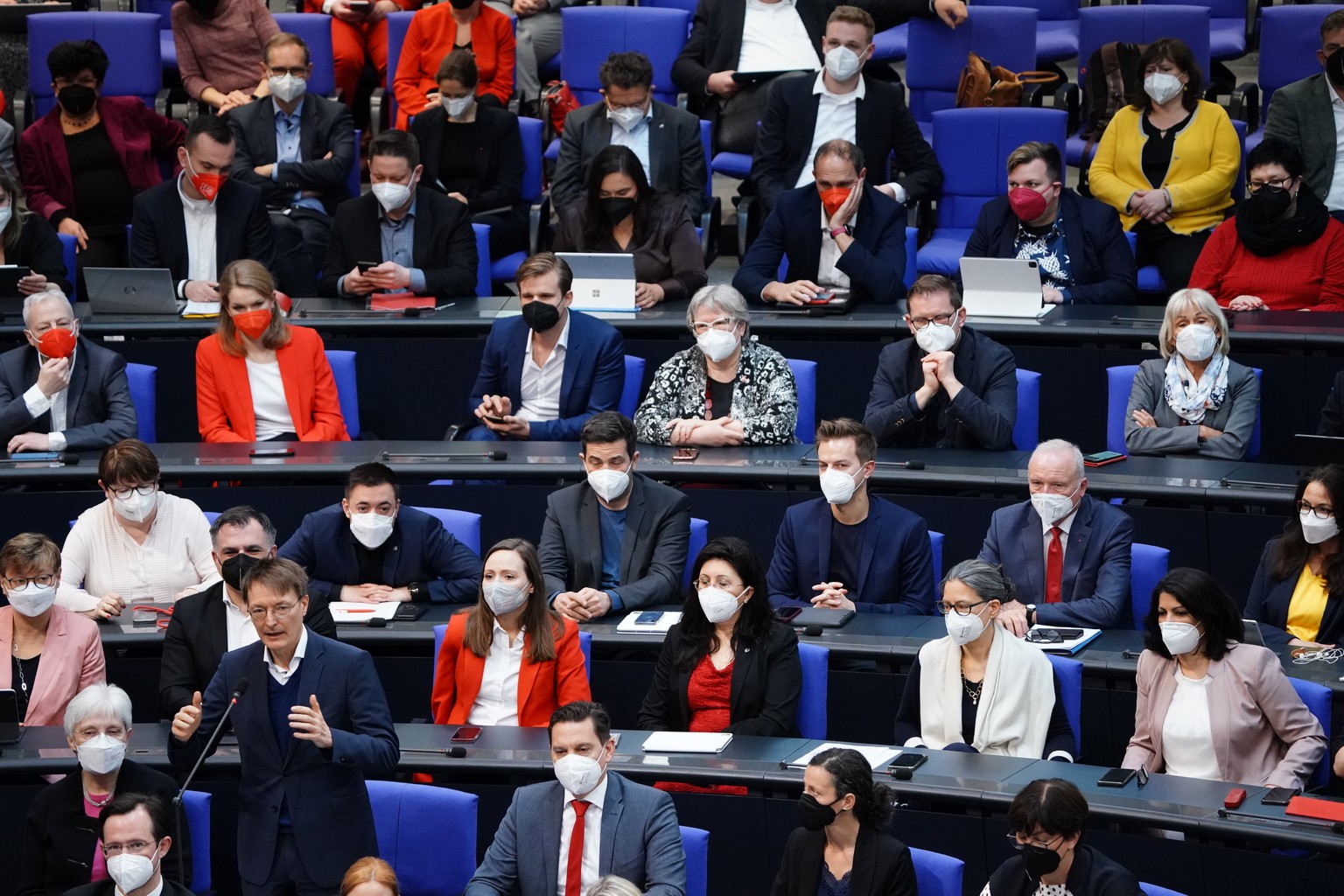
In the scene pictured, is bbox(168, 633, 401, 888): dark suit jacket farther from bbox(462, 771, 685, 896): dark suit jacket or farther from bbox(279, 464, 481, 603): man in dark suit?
bbox(279, 464, 481, 603): man in dark suit

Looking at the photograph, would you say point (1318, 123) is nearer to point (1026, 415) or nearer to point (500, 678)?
point (1026, 415)

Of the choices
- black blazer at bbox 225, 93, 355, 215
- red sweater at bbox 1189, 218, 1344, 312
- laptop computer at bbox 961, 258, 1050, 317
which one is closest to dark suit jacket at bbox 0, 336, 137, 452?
black blazer at bbox 225, 93, 355, 215

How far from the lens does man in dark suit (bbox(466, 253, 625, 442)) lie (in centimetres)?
652

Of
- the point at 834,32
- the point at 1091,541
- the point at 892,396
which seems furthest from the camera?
the point at 834,32

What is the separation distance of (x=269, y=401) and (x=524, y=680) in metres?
1.95

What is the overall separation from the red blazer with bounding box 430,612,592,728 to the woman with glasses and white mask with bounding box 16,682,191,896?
Result: 79cm

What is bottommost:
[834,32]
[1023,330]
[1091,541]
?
[1091,541]

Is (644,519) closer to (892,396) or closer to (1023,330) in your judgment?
(892,396)

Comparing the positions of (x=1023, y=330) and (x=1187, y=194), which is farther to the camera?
(x=1187, y=194)

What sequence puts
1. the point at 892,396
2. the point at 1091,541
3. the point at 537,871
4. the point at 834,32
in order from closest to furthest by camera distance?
the point at 537,871, the point at 1091,541, the point at 892,396, the point at 834,32

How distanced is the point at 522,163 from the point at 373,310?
1281 millimetres

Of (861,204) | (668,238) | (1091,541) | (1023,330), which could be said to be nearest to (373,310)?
(668,238)

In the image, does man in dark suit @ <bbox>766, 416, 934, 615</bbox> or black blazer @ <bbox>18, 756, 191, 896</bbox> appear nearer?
black blazer @ <bbox>18, 756, 191, 896</bbox>

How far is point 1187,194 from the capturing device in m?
7.32
